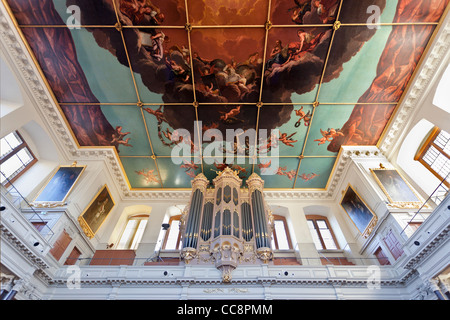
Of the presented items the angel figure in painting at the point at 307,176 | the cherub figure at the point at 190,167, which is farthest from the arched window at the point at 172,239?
the angel figure in painting at the point at 307,176

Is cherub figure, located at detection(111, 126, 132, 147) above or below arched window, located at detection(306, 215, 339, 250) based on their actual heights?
above

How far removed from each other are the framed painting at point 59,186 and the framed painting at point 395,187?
1394 centimetres

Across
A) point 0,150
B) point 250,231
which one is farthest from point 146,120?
point 250,231

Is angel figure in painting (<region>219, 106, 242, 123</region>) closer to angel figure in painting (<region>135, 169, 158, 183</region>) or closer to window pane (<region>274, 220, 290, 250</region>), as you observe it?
angel figure in painting (<region>135, 169, 158, 183</region>)

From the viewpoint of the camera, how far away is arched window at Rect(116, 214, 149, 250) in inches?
533

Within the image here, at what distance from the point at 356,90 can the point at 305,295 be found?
8930mm

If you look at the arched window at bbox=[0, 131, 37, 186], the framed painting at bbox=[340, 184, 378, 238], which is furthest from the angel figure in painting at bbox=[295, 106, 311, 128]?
the arched window at bbox=[0, 131, 37, 186]

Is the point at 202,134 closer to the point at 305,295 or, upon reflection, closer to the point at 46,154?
the point at 46,154

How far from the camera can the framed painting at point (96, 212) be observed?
11.5m

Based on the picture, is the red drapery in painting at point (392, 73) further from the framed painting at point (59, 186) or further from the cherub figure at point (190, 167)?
the framed painting at point (59, 186)

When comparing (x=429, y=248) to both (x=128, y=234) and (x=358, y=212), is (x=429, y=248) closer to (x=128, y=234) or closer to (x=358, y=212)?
(x=358, y=212)

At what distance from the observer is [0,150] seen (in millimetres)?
9805

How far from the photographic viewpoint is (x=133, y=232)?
47.1 ft

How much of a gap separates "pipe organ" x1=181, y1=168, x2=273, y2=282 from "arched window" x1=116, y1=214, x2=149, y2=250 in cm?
385
